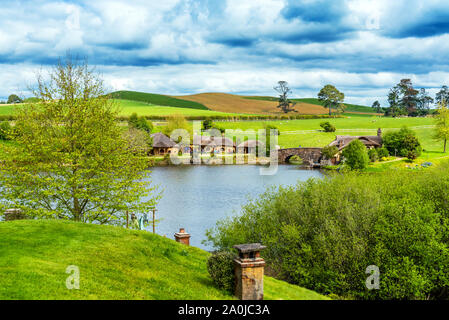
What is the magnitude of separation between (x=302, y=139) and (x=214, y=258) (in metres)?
102

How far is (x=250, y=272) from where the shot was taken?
13172 millimetres

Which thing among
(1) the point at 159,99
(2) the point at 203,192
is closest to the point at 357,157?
(2) the point at 203,192

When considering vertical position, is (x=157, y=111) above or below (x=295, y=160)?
above

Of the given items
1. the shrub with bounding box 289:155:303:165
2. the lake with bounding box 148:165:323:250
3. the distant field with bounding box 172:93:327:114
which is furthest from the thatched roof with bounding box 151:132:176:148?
the distant field with bounding box 172:93:327:114

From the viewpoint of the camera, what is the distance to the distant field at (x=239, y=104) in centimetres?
16425

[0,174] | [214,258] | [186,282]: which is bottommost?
[186,282]

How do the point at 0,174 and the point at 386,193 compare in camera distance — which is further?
the point at 386,193

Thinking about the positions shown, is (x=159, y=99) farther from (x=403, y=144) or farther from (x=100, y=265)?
(x=100, y=265)

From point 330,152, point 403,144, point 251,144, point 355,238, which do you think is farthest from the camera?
point 251,144

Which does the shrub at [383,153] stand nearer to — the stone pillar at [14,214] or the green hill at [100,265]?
the green hill at [100,265]

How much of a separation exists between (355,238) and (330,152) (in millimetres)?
71316
